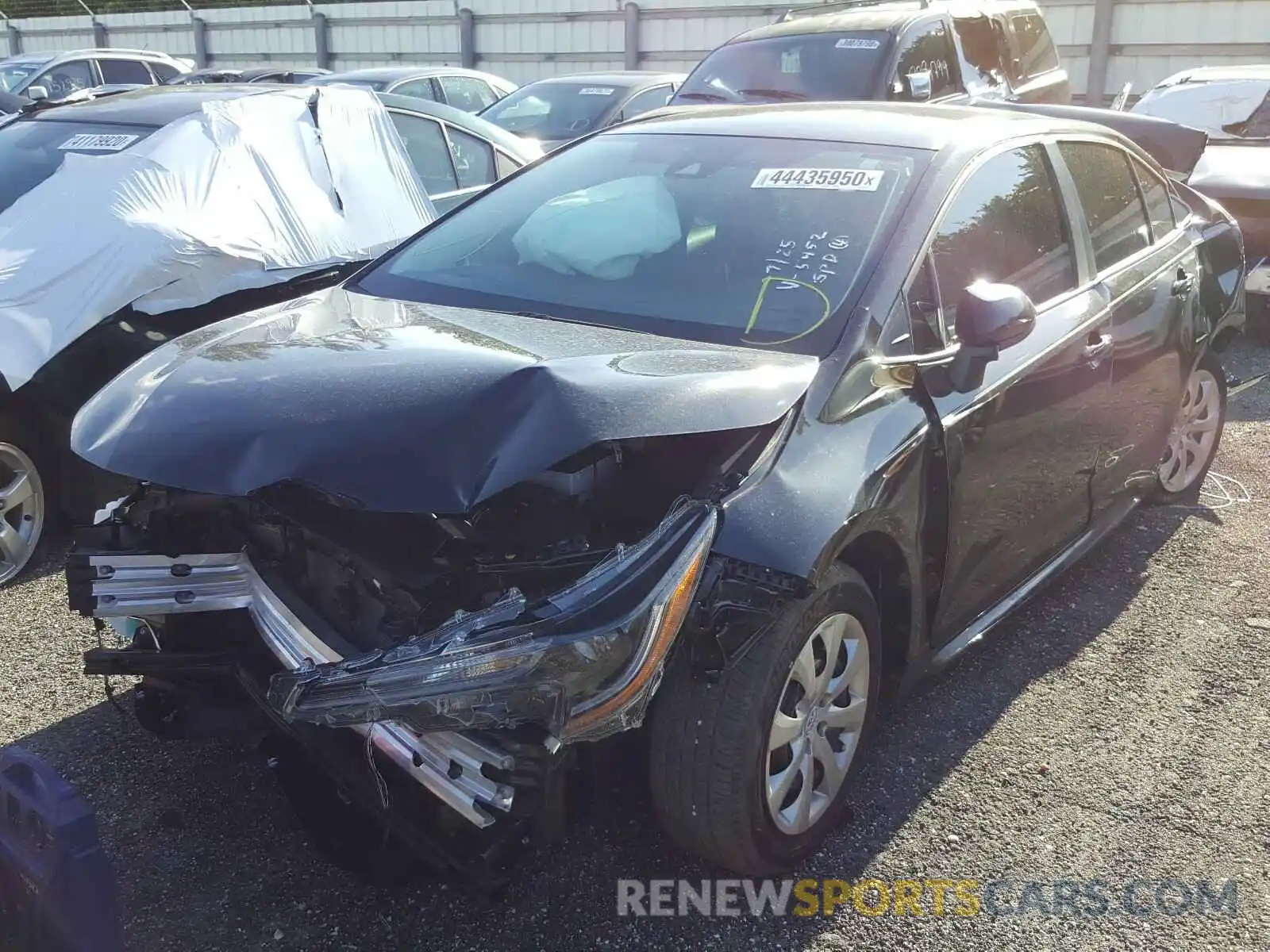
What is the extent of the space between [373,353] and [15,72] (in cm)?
1427

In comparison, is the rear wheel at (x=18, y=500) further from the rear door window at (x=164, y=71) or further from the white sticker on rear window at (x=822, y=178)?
the rear door window at (x=164, y=71)

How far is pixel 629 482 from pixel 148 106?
164 inches

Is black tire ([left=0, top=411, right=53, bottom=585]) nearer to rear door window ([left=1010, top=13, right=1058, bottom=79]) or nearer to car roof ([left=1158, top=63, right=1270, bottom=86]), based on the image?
rear door window ([left=1010, top=13, right=1058, bottom=79])

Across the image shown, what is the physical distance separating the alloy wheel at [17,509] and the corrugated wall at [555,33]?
14.6 m

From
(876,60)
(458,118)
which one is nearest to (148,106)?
(458,118)

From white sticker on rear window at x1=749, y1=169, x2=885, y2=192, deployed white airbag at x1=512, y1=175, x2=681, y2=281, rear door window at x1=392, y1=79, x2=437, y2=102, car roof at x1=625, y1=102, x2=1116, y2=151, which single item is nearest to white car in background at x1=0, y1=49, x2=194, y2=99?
rear door window at x1=392, y1=79, x2=437, y2=102

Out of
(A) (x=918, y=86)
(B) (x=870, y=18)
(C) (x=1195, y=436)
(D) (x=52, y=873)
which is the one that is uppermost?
(B) (x=870, y=18)

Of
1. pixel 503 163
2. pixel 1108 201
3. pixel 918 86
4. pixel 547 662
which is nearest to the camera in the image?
pixel 547 662

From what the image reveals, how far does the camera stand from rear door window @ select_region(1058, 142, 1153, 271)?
398 centimetres

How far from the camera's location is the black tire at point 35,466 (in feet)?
13.9

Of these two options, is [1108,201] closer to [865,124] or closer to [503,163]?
[865,124]

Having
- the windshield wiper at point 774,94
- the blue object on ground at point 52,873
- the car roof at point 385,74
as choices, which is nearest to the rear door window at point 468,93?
the car roof at point 385,74

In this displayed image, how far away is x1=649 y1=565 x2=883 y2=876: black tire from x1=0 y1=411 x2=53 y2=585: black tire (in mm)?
2904

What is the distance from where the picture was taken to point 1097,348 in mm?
3734
